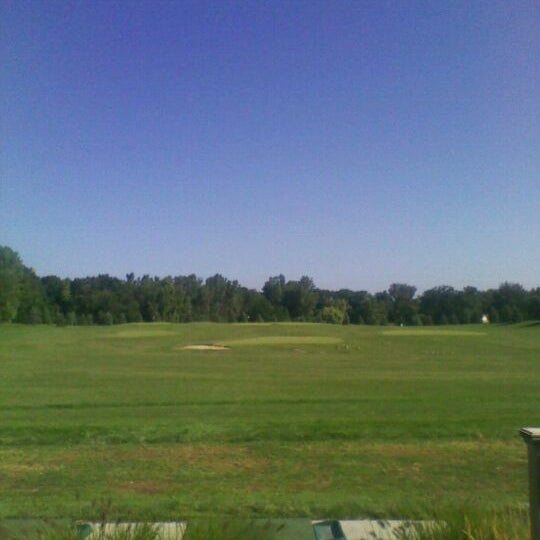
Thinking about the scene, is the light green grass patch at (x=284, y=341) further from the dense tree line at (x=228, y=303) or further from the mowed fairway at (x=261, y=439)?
the dense tree line at (x=228, y=303)

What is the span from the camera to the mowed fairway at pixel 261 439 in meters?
6.54

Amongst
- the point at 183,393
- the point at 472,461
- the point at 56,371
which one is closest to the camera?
the point at 472,461

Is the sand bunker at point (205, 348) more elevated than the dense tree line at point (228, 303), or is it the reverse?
the dense tree line at point (228, 303)

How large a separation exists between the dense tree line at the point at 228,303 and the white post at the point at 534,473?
52267mm

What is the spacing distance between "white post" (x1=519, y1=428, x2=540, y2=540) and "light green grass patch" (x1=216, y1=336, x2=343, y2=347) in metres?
31.3

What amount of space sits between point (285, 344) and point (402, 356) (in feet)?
30.2

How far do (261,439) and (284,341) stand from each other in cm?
2839

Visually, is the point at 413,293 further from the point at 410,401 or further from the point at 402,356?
the point at 410,401

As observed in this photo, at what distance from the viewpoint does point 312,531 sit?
5523 mm

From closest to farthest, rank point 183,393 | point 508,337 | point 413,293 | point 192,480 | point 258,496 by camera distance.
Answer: point 258,496, point 192,480, point 183,393, point 508,337, point 413,293

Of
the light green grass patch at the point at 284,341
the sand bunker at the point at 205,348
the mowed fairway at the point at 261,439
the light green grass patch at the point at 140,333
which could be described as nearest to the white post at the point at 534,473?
the mowed fairway at the point at 261,439

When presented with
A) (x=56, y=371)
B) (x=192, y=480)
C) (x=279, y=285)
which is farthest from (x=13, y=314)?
(x=192, y=480)

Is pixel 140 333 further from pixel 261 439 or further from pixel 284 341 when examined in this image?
pixel 261 439

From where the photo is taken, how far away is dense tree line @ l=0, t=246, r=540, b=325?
59781 millimetres
